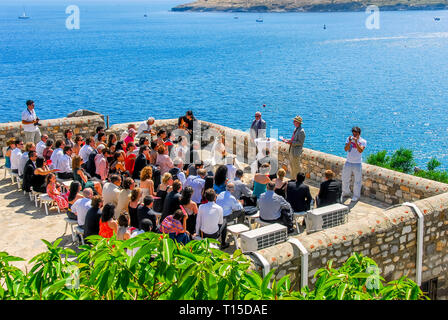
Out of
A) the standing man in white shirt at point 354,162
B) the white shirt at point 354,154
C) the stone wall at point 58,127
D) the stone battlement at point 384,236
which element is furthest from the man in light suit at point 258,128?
the stone wall at point 58,127

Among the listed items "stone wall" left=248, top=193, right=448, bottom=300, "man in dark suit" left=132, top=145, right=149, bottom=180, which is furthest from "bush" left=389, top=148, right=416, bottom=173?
"man in dark suit" left=132, top=145, right=149, bottom=180

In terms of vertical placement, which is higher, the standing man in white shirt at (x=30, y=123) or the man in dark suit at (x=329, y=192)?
the standing man in white shirt at (x=30, y=123)

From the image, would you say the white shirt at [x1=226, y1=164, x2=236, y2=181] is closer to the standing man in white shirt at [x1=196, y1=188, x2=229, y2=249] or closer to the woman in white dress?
the woman in white dress

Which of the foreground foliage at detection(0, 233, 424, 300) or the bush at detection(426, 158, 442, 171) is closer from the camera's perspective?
the foreground foliage at detection(0, 233, 424, 300)

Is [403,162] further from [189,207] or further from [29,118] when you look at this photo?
[189,207]

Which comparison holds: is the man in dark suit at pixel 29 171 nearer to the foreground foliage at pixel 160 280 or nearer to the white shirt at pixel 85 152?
the white shirt at pixel 85 152

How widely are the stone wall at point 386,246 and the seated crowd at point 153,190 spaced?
59.6 inches

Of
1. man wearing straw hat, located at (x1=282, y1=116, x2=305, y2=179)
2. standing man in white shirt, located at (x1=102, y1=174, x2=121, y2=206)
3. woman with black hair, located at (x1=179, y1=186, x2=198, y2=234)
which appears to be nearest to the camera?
woman with black hair, located at (x1=179, y1=186, x2=198, y2=234)

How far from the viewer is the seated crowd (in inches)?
373

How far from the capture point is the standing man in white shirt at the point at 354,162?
12.0 meters

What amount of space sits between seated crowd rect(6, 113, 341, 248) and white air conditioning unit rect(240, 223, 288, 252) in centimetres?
65

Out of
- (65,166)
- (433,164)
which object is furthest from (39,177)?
(433,164)

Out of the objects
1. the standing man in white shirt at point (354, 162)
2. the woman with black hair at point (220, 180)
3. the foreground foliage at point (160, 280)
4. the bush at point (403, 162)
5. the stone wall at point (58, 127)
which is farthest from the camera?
the bush at point (403, 162)
